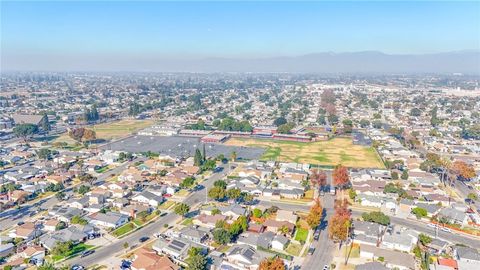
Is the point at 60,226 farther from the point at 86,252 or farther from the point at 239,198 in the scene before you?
the point at 239,198

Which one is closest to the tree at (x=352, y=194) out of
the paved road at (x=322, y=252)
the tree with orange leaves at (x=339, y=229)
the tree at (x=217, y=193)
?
the paved road at (x=322, y=252)

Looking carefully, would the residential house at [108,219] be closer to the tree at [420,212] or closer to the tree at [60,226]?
the tree at [60,226]

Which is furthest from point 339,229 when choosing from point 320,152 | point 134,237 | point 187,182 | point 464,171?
point 320,152

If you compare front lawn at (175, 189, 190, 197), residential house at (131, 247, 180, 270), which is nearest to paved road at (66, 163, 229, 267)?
front lawn at (175, 189, 190, 197)

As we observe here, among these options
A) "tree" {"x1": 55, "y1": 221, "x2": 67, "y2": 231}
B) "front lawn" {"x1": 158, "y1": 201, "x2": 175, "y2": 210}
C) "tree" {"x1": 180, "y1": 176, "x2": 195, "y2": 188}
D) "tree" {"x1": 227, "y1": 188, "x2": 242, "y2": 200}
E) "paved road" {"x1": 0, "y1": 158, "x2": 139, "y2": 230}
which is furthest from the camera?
"tree" {"x1": 180, "y1": 176, "x2": 195, "y2": 188}

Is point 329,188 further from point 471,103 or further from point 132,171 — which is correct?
point 471,103

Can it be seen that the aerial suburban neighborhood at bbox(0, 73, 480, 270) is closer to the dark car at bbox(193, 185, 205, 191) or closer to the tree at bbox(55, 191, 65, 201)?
the tree at bbox(55, 191, 65, 201)
